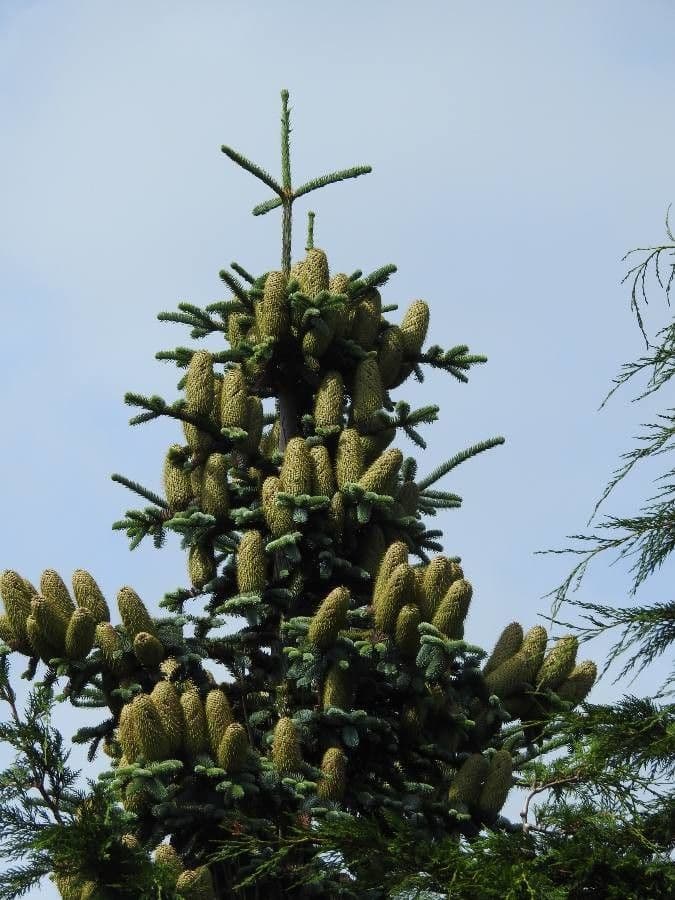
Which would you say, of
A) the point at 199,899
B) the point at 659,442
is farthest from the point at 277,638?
the point at 659,442

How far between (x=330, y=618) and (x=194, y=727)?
3.48ft

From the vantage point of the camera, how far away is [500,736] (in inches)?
378

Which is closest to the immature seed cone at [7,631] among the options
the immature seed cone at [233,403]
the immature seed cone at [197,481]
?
the immature seed cone at [197,481]

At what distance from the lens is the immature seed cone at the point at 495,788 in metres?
8.93

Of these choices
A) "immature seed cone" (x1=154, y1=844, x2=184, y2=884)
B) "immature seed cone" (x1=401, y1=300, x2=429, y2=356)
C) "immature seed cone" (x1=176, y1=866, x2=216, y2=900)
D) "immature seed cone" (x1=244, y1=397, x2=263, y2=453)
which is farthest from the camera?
"immature seed cone" (x1=401, y1=300, x2=429, y2=356)

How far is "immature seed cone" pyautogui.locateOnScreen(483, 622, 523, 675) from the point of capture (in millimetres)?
9609

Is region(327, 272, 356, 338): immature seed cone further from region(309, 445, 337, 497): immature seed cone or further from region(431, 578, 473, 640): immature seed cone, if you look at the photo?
region(431, 578, 473, 640): immature seed cone

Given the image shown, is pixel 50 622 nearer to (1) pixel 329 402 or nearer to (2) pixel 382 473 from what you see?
(2) pixel 382 473

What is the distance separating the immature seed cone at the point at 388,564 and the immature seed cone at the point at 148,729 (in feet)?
5.30

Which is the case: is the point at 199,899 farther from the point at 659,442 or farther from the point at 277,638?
the point at 659,442

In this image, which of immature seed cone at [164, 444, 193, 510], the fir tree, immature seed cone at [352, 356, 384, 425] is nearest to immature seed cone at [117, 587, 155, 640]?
the fir tree

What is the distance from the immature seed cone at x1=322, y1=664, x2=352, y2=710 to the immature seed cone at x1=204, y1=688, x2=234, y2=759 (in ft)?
2.43

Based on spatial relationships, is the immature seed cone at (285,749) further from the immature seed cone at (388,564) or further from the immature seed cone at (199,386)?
the immature seed cone at (199,386)

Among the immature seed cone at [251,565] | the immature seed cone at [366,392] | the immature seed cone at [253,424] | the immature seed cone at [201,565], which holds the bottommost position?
the immature seed cone at [251,565]
